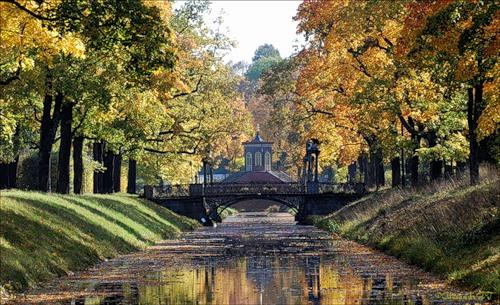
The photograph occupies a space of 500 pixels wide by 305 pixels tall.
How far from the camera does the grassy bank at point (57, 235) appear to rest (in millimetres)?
25141

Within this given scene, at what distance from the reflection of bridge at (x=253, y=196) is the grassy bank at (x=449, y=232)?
3321 cm

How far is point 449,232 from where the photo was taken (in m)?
29.7

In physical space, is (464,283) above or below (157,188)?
below

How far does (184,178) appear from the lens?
317 ft

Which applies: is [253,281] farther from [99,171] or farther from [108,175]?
[108,175]

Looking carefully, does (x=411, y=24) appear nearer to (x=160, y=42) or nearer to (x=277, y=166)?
(x=160, y=42)

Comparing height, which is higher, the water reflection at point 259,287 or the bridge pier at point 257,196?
the bridge pier at point 257,196

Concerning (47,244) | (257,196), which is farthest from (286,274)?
(257,196)

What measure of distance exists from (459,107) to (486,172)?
15.7 ft

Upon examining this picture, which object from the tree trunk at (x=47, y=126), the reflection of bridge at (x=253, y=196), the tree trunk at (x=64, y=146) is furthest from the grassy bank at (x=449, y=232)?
the reflection of bridge at (x=253, y=196)

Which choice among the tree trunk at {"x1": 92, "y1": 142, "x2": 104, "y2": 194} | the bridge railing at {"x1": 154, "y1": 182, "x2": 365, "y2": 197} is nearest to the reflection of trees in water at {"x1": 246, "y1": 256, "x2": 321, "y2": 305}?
the tree trunk at {"x1": 92, "y1": 142, "x2": 104, "y2": 194}

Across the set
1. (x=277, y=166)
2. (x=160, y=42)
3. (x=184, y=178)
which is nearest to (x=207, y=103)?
(x=184, y=178)

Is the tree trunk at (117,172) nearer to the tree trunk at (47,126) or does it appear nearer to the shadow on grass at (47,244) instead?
the tree trunk at (47,126)

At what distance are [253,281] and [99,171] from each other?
4513 cm
